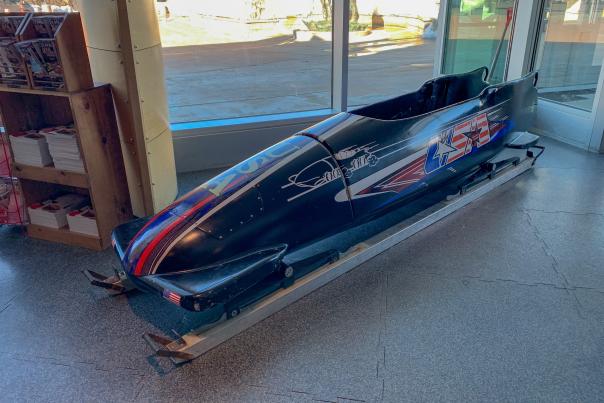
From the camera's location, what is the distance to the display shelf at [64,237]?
3031mm

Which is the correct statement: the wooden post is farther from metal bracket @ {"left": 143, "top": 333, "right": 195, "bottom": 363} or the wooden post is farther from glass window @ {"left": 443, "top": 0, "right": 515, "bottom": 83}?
glass window @ {"left": 443, "top": 0, "right": 515, "bottom": 83}

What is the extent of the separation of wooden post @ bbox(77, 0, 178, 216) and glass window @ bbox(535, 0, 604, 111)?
425 cm

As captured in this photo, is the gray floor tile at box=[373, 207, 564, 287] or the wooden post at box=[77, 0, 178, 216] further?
the wooden post at box=[77, 0, 178, 216]

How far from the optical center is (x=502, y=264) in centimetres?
275

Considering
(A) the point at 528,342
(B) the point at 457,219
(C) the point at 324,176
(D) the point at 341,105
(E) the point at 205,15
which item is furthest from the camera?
(D) the point at 341,105

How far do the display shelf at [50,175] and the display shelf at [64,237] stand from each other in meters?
0.34

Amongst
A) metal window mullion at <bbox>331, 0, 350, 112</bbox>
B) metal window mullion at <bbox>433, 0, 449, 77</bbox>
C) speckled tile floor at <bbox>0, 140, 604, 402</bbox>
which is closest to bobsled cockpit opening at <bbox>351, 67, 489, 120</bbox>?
speckled tile floor at <bbox>0, 140, 604, 402</bbox>

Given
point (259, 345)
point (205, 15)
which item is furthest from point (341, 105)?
point (259, 345)

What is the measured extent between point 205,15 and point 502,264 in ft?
11.5

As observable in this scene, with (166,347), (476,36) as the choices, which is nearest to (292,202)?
(166,347)

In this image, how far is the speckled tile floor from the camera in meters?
1.92

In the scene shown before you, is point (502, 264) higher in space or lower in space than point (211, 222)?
lower

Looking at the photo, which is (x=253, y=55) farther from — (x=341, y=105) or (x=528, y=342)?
(x=528, y=342)

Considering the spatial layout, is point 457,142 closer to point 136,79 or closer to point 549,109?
point 136,79
